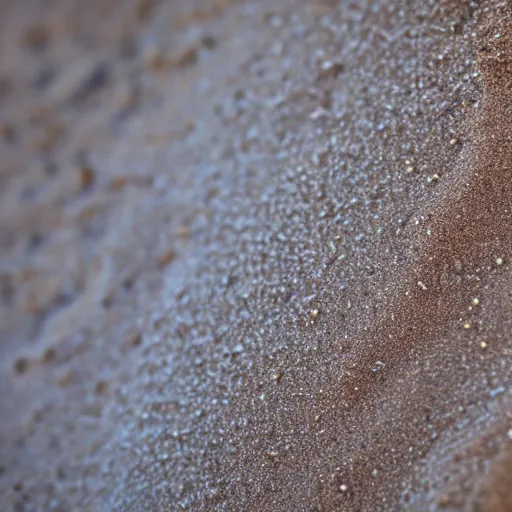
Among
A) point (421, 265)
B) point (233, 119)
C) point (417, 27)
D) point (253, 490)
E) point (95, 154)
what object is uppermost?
point (95, 154)

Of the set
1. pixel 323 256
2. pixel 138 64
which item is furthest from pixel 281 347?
pixel 138 64

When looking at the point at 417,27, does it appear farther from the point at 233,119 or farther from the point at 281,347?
the point at 281,347

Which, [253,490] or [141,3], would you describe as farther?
[253,490]

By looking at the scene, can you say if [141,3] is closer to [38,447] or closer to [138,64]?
[138,64]

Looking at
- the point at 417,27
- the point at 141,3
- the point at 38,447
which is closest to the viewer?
the point at 141,3

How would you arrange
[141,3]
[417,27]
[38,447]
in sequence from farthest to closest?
[417,27]
[38,447]
[141,3]

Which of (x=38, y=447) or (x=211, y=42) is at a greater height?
(x=211, y=42)

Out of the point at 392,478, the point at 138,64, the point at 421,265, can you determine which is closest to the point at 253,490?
the point at 392,478
